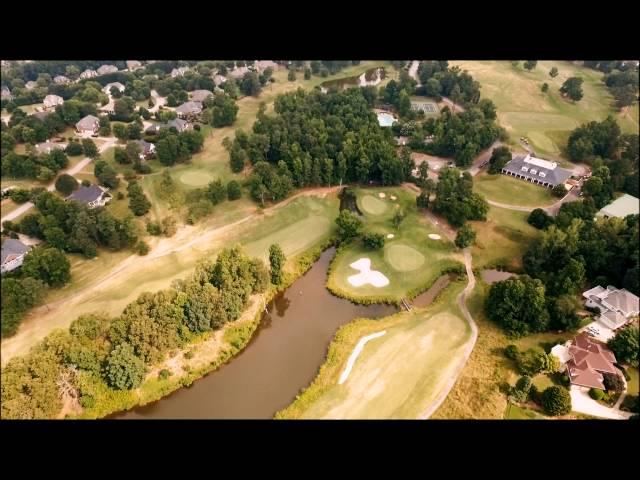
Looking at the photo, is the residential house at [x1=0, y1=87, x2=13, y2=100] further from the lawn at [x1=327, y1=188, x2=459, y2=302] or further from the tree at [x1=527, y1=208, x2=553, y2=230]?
the tree at [x1=527, y1=208, x2=553, y2=230]

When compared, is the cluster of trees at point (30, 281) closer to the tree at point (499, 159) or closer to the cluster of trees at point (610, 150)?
the tree at point (499, 159)

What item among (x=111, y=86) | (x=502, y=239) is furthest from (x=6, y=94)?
(x=502, y=239)

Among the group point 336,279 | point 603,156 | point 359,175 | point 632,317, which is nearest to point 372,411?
point 336,279

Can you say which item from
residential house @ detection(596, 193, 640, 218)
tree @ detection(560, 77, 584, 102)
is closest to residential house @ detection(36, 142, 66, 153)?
residential house @ detection(596, 193, 640, 218)

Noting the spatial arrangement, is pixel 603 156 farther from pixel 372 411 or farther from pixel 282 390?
pixel 282 390

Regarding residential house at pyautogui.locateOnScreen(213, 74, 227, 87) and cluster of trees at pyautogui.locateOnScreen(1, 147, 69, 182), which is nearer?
cluster of trees at pyautogui.locateOnScreen(1, 147, 69, 182)

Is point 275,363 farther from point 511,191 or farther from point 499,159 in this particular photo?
point 499,159

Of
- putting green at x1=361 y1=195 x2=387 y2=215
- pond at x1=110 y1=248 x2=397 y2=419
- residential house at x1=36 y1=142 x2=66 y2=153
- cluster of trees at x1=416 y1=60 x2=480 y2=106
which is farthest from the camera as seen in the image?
cluster of trees at x1=416 y1=60 x2=480 y2=106
